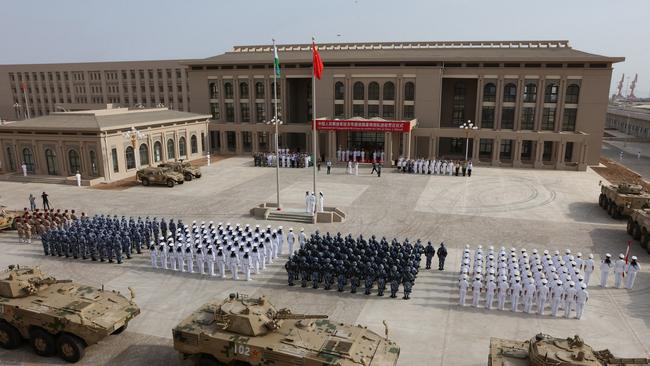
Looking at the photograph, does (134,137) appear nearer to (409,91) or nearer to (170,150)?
(170,150)

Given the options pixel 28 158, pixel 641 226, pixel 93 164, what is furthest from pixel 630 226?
pixel 28 158

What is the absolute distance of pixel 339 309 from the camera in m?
14.6

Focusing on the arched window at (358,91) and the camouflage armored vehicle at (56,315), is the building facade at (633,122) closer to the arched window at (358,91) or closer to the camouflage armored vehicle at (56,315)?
the arched window at (358,91)

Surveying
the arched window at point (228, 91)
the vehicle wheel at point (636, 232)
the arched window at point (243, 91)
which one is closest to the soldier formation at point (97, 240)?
the vehicle wheel at point (636, 232)

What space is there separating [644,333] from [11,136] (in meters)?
41.5

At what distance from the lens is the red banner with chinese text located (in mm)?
38872

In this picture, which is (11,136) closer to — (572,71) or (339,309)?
(339,309)

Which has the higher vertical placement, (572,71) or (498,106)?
(572,71)

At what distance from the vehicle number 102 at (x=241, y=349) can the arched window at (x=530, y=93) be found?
3930cm

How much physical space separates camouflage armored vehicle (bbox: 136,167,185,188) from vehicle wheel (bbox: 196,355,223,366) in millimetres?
23258

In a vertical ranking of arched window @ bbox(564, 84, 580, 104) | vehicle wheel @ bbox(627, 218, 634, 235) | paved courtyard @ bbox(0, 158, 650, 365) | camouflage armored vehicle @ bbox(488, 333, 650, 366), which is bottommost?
paved courtyard @ bbox(0, 158, 650, 365)

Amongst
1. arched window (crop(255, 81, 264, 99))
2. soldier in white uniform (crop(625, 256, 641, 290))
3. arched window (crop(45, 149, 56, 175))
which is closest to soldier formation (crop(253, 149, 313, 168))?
arched window (crop(255, 81, 264, 99))

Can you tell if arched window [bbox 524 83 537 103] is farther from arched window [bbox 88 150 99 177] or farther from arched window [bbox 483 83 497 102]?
arched window [bbox 88 150 99 177]

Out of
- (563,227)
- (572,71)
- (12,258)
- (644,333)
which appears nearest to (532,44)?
(572,71)
